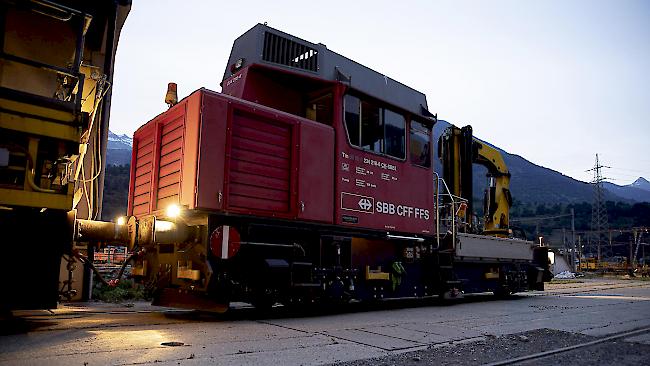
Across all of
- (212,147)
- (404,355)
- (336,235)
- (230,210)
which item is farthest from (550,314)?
(212,147)

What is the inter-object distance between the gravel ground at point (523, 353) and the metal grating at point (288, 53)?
4.84 meters

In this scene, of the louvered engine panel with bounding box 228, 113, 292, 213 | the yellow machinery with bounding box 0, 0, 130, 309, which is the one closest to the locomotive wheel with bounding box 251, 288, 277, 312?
the louvered engine panel with bounding box 228, 113, 292, 213

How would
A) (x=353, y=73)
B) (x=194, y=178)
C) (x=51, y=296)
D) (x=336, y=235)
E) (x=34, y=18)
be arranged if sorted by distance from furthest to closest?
(x=353, y=73)
(x=336, y=235)
(x=194, y=178)
(x=34, y=18)
(x=51, y=296)

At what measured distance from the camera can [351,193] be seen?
8.08 m

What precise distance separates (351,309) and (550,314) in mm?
3238

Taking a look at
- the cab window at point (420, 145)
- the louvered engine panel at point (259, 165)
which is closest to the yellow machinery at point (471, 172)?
the cab window at point (420, 145)

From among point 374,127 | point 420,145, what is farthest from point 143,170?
point 420,145

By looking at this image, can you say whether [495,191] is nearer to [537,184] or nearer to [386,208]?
[386,208]

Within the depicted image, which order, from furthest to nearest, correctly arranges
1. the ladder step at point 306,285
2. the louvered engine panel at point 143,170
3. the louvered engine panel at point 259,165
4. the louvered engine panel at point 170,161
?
the louvered engine panel at point 143,170 → the ladder step at point 306,285 → the louvered engine panel at point 170,161 → the louvered engine panel at point 259,165

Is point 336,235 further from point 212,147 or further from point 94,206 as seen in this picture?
Answer: point 94,206

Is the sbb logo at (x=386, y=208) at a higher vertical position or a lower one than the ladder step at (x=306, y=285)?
higher

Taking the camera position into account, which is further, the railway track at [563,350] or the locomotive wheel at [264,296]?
the locomotive wheel at [264,296]

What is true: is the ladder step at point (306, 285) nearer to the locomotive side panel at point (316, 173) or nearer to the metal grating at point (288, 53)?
the locomotive side panel at point (316, 173)

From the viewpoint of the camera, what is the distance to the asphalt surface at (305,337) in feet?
13.4
